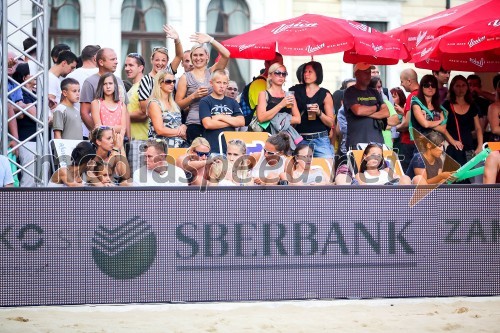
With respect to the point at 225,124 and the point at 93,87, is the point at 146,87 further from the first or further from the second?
the point at 225,124

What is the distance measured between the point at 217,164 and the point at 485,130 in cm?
518

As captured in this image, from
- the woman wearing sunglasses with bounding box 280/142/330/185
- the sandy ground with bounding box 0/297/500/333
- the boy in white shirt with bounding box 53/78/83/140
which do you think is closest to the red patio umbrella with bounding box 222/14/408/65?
the boy in white shirt with bounding box 53/78/83/140

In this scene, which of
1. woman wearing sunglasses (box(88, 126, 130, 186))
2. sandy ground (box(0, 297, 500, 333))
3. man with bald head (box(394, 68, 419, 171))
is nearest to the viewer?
sandy ground (box(0, 297, 500, 333))

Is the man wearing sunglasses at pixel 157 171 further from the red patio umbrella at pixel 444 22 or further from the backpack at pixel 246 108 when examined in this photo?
the red patio umbrella at pixel 444 22

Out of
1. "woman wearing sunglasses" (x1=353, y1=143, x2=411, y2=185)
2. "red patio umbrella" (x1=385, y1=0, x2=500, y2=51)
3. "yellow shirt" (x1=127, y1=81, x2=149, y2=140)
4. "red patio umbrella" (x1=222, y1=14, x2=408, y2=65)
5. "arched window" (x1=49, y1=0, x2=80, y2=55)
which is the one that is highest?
"arched window" (x1=49, y1=0, x2=80, y2=55)

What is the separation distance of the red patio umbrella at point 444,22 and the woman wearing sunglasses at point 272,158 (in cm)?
324

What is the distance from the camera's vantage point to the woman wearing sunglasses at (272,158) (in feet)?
35.1

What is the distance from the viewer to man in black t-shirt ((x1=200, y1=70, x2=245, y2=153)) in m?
11.6

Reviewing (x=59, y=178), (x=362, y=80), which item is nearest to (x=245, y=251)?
(x=59, y=178)

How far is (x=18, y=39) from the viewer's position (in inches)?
845

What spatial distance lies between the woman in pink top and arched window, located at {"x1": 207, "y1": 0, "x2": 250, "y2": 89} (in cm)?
1252

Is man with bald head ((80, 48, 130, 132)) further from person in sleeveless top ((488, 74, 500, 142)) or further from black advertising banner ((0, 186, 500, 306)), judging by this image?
person in sleeveless top ((488, 74, 500, 142))

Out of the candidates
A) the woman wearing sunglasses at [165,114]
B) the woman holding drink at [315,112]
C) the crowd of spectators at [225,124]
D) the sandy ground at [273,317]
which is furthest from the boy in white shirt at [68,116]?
the sandy ground at [273,317]

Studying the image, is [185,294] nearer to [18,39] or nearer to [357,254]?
[357,254]
